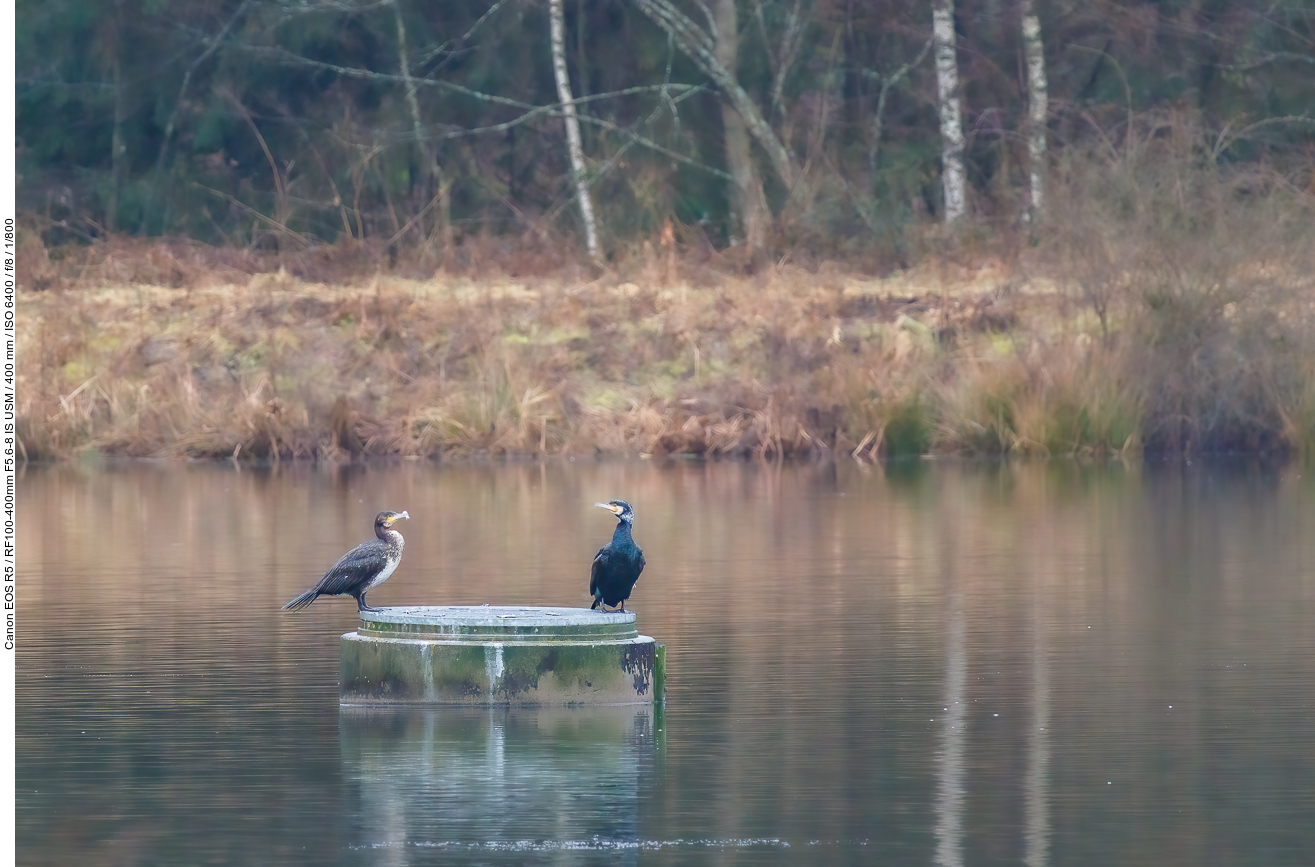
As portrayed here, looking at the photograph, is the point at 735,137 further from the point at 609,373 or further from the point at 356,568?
the point at 356,568

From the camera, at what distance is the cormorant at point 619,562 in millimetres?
12750

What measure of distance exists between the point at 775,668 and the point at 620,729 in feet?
7.57

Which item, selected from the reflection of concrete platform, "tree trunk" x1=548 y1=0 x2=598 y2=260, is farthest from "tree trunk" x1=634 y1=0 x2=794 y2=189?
the reflection of concrete platform

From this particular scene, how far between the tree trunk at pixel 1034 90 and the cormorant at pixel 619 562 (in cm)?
3047

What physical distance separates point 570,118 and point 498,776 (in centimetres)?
3581

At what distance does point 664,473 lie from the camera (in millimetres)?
31234

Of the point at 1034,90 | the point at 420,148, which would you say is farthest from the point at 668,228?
the point at 420,148

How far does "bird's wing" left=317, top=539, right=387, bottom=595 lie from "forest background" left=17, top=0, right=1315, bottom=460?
20.5 metres

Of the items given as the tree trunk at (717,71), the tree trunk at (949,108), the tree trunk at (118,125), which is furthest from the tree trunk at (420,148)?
the tree trunk at (949,108)

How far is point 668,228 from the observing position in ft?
137

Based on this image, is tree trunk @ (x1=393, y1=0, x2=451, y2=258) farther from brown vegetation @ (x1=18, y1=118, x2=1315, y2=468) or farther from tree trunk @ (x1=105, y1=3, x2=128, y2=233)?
brown vegetation @ (x1=18, y1=118, x2=1315, y2=468)

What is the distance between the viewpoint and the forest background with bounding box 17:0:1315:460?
32969 millimetres

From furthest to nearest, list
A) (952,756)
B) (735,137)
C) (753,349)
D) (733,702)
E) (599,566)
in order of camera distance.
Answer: (735,137)
(753,349)
(599,566)
(733,702)
(952,756)

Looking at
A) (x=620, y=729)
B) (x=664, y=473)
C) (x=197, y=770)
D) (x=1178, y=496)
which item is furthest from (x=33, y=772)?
(x=664, y=473)
